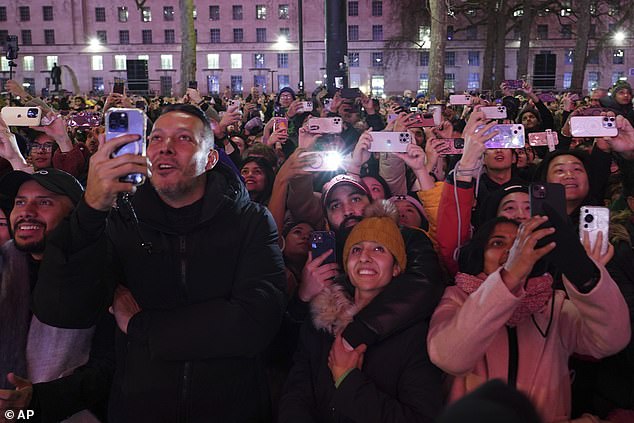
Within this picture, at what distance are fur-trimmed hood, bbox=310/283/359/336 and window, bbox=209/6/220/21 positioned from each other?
228ft

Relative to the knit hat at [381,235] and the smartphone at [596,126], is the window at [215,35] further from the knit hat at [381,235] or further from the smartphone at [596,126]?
the knit hat at [381,235]

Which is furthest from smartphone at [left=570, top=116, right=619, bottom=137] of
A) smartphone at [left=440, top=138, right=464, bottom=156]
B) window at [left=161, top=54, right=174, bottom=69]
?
window at [left=161, top=54, right=174, bottom=69]

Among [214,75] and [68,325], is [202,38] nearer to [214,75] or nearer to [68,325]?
[214,75]

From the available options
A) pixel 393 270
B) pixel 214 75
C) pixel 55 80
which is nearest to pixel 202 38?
pixel 214 75

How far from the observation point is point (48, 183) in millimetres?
2988

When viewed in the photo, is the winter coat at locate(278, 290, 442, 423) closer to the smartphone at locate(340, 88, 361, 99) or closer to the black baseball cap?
the black baseball cap

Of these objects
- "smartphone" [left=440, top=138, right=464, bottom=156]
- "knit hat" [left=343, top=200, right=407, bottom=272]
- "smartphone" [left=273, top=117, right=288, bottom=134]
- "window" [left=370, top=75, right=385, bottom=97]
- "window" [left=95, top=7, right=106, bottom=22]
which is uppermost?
"window" [left=95, top=7, right=106, bottom=22]

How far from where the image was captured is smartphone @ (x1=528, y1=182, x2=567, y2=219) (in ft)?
7.37

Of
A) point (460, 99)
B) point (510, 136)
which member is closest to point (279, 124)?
point (510, 136)

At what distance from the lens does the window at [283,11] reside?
6641 cm

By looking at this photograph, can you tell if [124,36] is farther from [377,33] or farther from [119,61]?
[377,33]

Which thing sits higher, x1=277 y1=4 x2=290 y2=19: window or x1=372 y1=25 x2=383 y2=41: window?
x1=277 y1=4 x2=290 y2=19: window

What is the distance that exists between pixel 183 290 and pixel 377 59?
217ft

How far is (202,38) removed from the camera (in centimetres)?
6862
